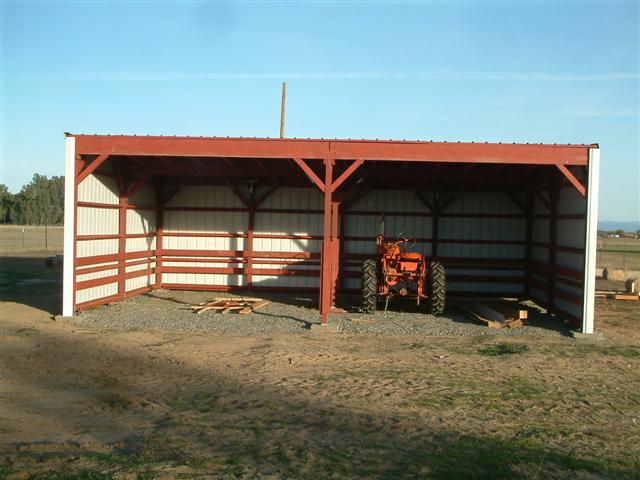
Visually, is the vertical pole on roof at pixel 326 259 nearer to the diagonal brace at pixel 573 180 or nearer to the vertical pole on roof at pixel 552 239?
the diagonal brace at pixel 573 180

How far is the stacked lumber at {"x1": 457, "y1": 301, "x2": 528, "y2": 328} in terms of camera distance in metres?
12.3

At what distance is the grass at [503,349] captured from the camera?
9.95 metres

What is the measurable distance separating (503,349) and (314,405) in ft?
15.3

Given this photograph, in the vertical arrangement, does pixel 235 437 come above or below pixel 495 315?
below

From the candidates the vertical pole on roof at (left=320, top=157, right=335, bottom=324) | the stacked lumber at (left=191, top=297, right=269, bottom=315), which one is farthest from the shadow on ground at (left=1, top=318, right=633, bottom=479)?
the stacked lumber at (left=191, top=297, right=269, bottom=315)

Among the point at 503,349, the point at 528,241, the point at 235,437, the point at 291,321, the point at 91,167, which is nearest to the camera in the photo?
the point at 235,437

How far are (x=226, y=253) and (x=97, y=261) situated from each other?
179 inches

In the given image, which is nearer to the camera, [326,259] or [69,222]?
[326,259]

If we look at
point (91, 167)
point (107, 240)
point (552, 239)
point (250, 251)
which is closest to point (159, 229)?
point (250, 251)

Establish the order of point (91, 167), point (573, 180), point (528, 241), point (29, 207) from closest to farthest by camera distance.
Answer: point (573, 180), point (91, 167), point (528, 241), point (29, 207)

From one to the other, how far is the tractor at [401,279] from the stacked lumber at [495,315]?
37.1 inches

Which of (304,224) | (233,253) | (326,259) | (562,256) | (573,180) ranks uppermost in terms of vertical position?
(573,180)

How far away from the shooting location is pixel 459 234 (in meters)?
17.0

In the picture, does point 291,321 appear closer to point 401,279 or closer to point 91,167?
point 401,279
